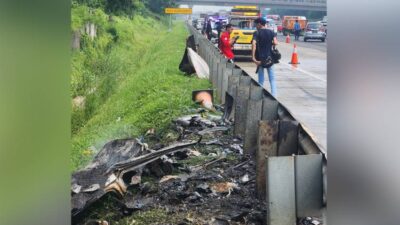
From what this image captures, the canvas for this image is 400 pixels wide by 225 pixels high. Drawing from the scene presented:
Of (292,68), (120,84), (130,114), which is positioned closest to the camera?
(130,114)

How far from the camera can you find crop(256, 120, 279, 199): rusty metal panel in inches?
167

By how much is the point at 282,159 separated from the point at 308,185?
0.68 ft

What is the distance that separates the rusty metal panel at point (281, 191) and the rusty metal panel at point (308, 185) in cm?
3

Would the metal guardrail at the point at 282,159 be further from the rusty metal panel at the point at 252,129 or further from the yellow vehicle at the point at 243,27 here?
the yellow vehicle at the point at 243,27

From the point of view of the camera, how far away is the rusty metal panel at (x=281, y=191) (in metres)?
3.24

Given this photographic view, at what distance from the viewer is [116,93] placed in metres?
13.5

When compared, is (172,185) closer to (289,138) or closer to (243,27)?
(289,138)

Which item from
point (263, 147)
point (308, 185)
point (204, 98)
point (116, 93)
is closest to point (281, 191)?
point (308, 185)

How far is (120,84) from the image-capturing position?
1482cm

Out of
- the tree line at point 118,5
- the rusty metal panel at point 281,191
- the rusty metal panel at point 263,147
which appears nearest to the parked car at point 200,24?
the tree line at point 118,5

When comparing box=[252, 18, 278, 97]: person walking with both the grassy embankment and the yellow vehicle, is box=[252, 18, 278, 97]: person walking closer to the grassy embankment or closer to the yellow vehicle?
the grassy embankment
